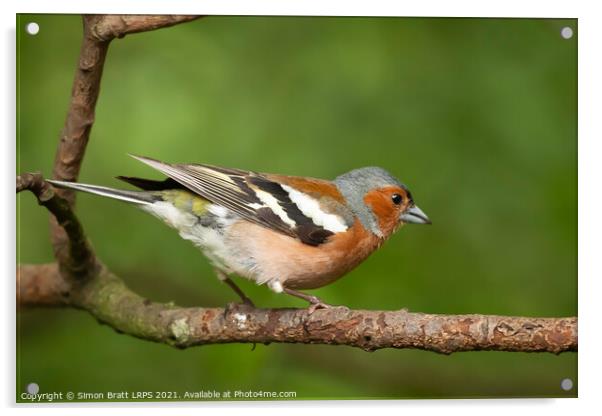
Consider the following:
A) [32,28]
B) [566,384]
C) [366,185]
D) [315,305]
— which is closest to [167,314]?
[315,305]

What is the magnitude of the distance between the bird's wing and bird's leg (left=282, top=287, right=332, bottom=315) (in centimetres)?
22

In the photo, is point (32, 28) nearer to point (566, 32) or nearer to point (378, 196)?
point (378, 196)

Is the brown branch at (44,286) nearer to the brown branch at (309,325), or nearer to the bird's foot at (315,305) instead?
the brown branch at (309,325)

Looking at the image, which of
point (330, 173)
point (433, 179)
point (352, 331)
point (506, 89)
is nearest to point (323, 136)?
point (330, 173)

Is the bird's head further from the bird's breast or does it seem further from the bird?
the bird's breast

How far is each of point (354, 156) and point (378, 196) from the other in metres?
0.28

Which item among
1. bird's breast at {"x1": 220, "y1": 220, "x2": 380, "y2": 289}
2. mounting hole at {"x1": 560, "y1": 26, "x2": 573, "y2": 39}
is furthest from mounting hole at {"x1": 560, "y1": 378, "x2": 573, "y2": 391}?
mounting hole at {"x1": 560, "y1": 26, "x2": 573, "y2": 39}

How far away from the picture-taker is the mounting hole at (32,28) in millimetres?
3209

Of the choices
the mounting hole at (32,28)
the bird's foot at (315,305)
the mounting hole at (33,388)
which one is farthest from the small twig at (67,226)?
the bird's foot at (315,305)

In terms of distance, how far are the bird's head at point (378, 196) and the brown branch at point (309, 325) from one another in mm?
613

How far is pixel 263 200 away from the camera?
320cm

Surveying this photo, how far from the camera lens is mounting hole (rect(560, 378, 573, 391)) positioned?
11.0 ft

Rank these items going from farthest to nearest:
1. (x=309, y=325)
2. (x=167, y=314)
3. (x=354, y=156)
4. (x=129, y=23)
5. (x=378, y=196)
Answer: (x=354, y=156) < (x=378, y=196) < (x=167, y=314) < (x=129, y=23) < (x=309, y=325)
